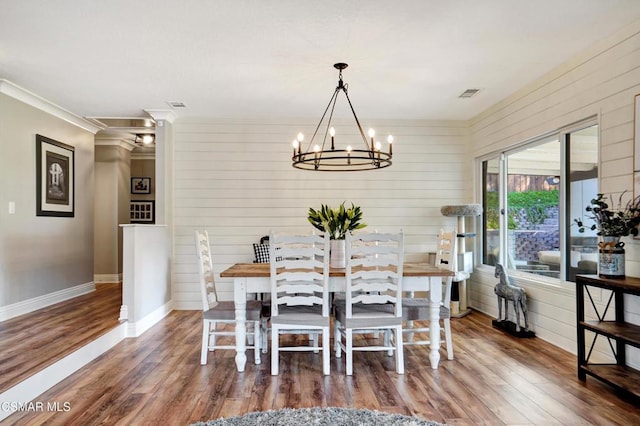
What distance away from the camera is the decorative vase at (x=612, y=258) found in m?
2.88

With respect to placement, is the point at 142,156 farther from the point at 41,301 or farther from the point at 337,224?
the point at 337,224

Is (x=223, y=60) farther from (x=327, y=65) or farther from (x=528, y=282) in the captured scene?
(x=528, y=282)

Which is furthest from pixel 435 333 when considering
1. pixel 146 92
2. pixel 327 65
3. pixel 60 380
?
pixel 146 92

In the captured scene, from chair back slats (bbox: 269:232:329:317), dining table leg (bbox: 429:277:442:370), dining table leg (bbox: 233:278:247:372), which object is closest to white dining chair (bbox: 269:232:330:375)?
chair back slats (bbox: 269:232:329:317)

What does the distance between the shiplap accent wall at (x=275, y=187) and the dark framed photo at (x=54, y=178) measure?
149cm

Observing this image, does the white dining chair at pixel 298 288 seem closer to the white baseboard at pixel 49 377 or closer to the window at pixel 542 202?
the white baseboard at pixel 49 377

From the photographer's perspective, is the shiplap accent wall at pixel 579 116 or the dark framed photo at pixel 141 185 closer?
the shiplap accent wall at pixel 579 116

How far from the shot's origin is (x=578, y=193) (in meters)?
3.72

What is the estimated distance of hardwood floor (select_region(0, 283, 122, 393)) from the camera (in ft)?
9.62

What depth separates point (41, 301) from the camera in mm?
4969

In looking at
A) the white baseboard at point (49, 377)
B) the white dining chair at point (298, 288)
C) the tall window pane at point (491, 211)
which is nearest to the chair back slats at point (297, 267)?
the white dining chair at point (298, 288)

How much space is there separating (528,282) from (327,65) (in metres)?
3.08

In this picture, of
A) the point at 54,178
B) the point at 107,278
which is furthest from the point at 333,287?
the point at 107,278

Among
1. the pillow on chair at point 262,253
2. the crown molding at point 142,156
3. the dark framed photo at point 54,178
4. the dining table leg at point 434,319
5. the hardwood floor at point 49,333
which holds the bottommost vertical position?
the hardwood floor at point 49,333
